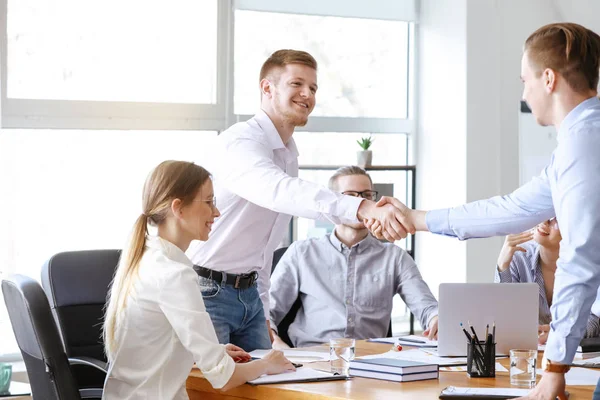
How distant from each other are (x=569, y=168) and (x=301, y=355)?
1.20 metres

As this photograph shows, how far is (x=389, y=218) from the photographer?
3.28 metres

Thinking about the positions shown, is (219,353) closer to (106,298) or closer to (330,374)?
(330,374)

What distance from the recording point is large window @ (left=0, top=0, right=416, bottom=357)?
4.77 metres

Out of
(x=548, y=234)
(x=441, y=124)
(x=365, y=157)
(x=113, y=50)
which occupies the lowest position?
(x=548, y=234)

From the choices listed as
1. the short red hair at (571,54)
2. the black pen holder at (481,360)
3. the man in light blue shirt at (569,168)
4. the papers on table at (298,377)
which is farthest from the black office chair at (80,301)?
the short red hair at (571,54)

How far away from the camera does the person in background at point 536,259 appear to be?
11.7ft

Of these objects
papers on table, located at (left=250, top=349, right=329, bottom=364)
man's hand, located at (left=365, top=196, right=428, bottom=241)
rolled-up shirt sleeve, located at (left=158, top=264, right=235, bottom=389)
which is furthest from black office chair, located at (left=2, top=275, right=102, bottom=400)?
man's hand, located at (left=365, top=196, right=428, bottom=241)

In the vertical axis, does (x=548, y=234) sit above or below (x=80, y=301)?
above

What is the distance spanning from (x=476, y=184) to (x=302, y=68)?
110 inches

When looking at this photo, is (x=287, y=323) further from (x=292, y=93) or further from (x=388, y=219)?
(x=292, y=93)

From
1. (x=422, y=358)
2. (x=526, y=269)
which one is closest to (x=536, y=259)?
(x=526, y=269)

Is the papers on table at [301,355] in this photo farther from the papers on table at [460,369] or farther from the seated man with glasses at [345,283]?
the seated man with glasses at [345,283]

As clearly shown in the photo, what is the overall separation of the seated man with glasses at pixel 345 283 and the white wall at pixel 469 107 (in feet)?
6.85

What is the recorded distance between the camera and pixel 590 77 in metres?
2.22
